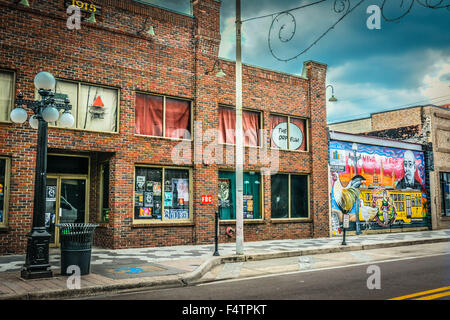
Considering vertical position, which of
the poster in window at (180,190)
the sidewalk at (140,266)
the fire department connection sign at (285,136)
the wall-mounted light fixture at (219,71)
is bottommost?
the sidewalk at (140,266)

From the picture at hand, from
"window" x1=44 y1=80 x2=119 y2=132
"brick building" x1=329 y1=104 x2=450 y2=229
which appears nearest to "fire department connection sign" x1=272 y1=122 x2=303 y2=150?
"window" x1=44 y1=80 x2=119 y2=132

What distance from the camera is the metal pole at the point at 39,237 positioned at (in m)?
8.59

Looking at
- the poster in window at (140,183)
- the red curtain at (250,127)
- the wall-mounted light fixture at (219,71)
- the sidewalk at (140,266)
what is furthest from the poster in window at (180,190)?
the wall-mounted light fixture at (219,71)

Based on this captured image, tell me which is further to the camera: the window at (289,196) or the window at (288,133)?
the window at (288,133)

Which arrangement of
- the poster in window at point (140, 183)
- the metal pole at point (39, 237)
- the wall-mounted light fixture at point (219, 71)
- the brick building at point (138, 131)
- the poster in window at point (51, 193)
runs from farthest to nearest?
the wall-mounted light fixture at point (219, 71)
the poster in window at point (140, 183)
the poster in window at point (51, 193)
the brick building at point (138, 131)
the metal pole at point (39, 237)

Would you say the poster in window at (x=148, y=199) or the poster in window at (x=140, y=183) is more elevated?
the poster in window at (x=140, y=183)

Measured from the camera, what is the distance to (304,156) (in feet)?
63.3

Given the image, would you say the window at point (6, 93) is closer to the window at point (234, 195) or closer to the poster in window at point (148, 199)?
the poster in window at point (148, 199)

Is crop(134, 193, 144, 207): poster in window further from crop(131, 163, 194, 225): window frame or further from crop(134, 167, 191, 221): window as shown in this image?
crop(131, 163, 194, 225): window frame

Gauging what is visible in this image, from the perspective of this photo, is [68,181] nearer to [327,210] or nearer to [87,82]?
[87,82]

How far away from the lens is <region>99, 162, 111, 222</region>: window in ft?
48.4

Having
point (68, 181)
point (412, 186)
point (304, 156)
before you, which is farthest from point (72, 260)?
point (412, 186)

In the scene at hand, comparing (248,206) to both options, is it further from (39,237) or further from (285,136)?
(39,237)
